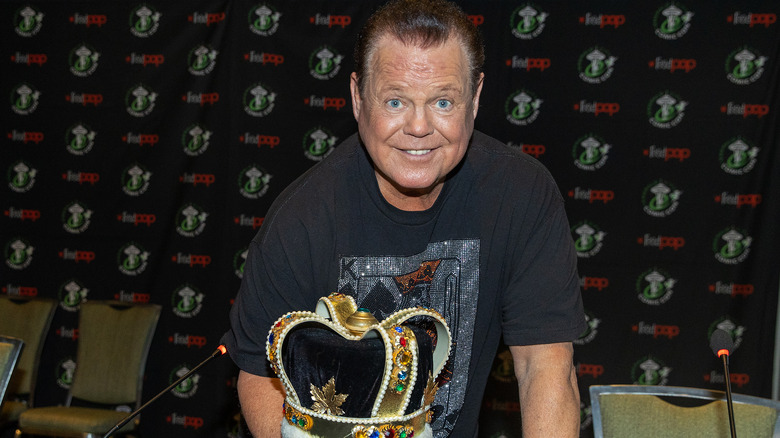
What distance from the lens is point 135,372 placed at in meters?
4.14

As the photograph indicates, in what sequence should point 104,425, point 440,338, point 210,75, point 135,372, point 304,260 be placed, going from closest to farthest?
point 440,338, point 304,260, point 104,425, point 135,372, point 210,75

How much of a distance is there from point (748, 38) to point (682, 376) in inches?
72.3

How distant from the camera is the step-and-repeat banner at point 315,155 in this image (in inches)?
157

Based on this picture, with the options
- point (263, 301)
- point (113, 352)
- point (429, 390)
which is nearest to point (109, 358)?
point (113, 352)

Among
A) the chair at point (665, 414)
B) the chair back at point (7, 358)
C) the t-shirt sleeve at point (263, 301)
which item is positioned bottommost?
the chair at point (665, 414)

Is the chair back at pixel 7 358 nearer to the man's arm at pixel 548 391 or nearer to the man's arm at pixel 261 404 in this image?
the man's arm at pixel 261 404

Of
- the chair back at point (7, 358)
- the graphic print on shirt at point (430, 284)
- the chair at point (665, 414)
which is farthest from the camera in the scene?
the chair back at point (7, 358)

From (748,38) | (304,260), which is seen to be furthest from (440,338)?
(748,38)

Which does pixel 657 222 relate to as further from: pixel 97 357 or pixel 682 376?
pixel 97 357

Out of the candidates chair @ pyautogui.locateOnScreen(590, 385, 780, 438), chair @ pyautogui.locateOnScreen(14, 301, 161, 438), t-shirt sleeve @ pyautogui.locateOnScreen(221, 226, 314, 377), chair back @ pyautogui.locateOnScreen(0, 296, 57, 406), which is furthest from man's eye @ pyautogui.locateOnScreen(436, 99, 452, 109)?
chair back @ pyautogui.locateOnScreen(0, 296, 57, 406)

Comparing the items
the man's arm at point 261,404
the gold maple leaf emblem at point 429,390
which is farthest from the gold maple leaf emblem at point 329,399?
the man's arm at point 261,404

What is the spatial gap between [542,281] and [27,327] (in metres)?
3.77

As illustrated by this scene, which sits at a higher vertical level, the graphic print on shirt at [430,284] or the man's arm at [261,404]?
the graphic print on shirt at [430,284]

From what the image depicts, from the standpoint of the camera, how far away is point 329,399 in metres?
0.92
